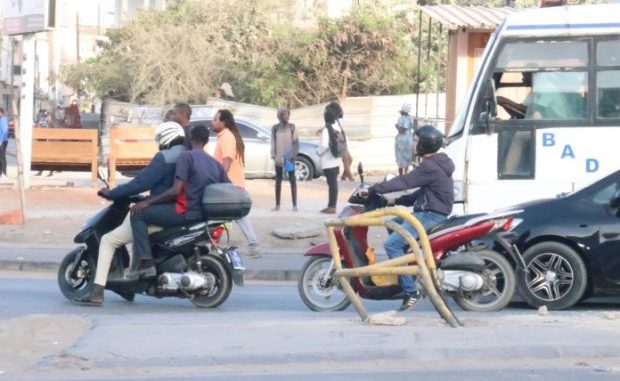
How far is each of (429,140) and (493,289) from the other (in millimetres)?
1384

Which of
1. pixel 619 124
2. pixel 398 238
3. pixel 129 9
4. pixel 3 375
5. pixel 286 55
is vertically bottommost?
pixel 3 375

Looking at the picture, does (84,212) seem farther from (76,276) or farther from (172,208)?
(172,208)

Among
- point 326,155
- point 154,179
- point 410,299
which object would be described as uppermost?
point 326,155

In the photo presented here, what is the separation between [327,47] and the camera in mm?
39750

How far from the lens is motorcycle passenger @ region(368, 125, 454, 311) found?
10195 millimetres

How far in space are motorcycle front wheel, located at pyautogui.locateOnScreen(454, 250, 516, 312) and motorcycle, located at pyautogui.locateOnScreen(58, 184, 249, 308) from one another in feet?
6.73

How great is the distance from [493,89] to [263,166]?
14.3 metres

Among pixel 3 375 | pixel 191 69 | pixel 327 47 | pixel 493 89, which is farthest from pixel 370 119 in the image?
pixel 3 375

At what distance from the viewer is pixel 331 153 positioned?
18469 mm

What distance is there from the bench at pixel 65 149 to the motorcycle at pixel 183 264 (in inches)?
453

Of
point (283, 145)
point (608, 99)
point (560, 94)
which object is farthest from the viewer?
point (283, 145)

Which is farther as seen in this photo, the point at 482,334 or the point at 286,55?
the point at 286,55

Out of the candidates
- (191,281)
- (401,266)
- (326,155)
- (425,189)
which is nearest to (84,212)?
(326,155)

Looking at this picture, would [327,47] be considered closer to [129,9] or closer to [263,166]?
[263,166]
